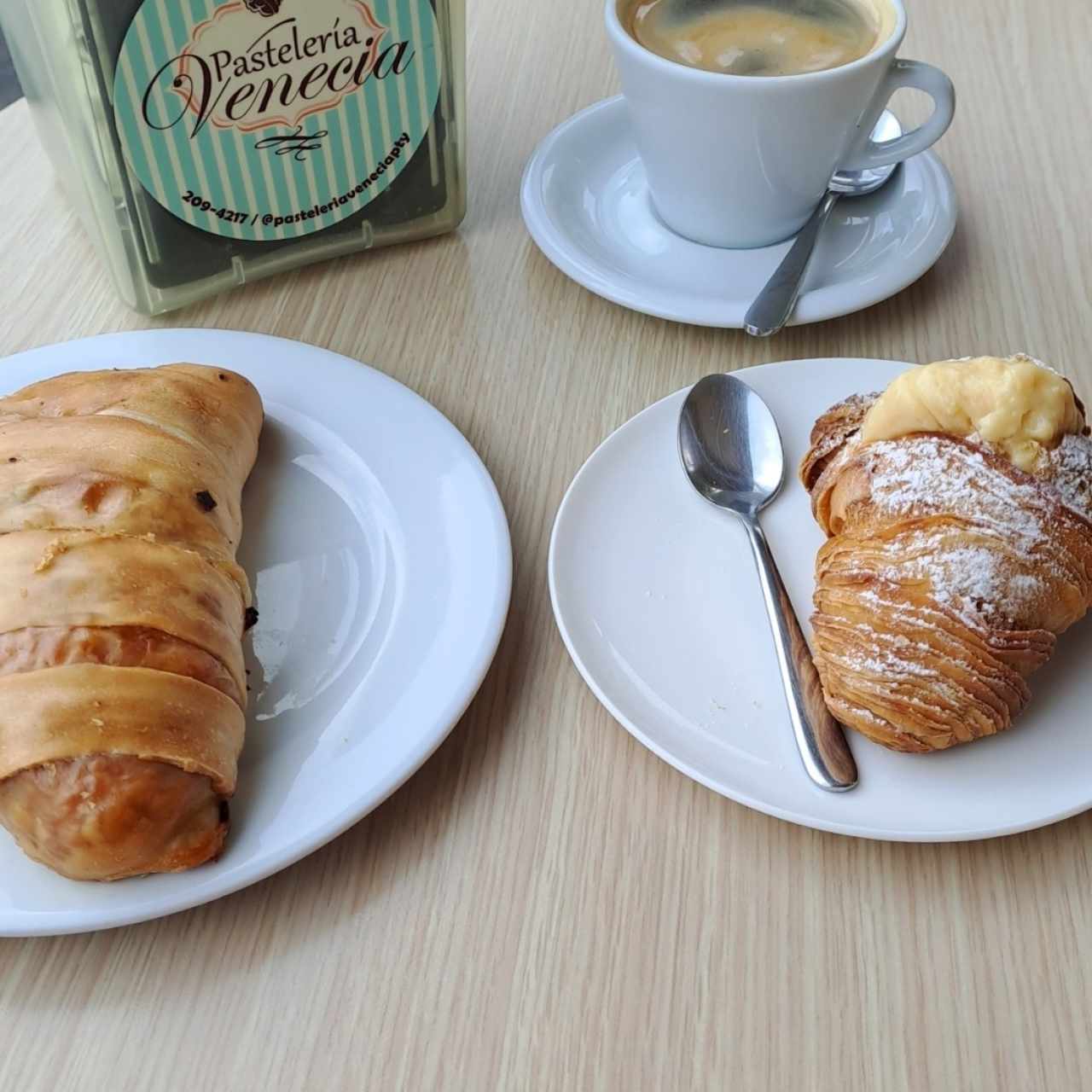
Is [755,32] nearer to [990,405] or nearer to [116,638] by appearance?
[990,405]

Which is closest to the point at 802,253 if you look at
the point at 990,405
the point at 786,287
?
the point at 786,287

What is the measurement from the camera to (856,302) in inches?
32.5

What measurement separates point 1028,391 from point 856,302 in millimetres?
259

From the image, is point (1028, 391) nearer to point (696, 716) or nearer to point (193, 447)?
point (696, 716)

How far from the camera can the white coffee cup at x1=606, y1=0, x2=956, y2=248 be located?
0.78m

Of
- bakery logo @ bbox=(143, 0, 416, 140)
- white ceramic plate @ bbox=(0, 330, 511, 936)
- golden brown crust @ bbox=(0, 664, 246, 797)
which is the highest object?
bakery logo @ bbox=(143, 0, 416, 140)

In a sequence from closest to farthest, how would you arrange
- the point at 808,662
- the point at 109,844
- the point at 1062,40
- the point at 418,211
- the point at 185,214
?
the point at 109,844 < the point at 808,662 < the point at 185,214 < the point at 418,211 < the point at 1062,40

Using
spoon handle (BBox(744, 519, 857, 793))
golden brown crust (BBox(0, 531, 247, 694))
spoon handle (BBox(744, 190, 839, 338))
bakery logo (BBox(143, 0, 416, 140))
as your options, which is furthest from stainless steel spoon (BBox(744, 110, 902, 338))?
golden brown crust (BBox(0, 531, 247, 694))

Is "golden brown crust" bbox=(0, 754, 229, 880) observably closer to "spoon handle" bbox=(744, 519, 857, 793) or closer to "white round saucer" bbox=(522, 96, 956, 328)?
"spoon handle" bbox=(744, 519, 857, 793)

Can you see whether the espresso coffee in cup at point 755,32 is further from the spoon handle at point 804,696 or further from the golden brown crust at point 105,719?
the golden brown crust at point 105,719

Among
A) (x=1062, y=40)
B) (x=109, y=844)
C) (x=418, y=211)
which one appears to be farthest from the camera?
(x=1062, y=40)

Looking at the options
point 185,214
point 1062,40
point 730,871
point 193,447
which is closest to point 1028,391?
point 730,871

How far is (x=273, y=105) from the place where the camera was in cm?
79

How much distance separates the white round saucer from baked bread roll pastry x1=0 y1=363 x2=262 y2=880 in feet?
1.15
